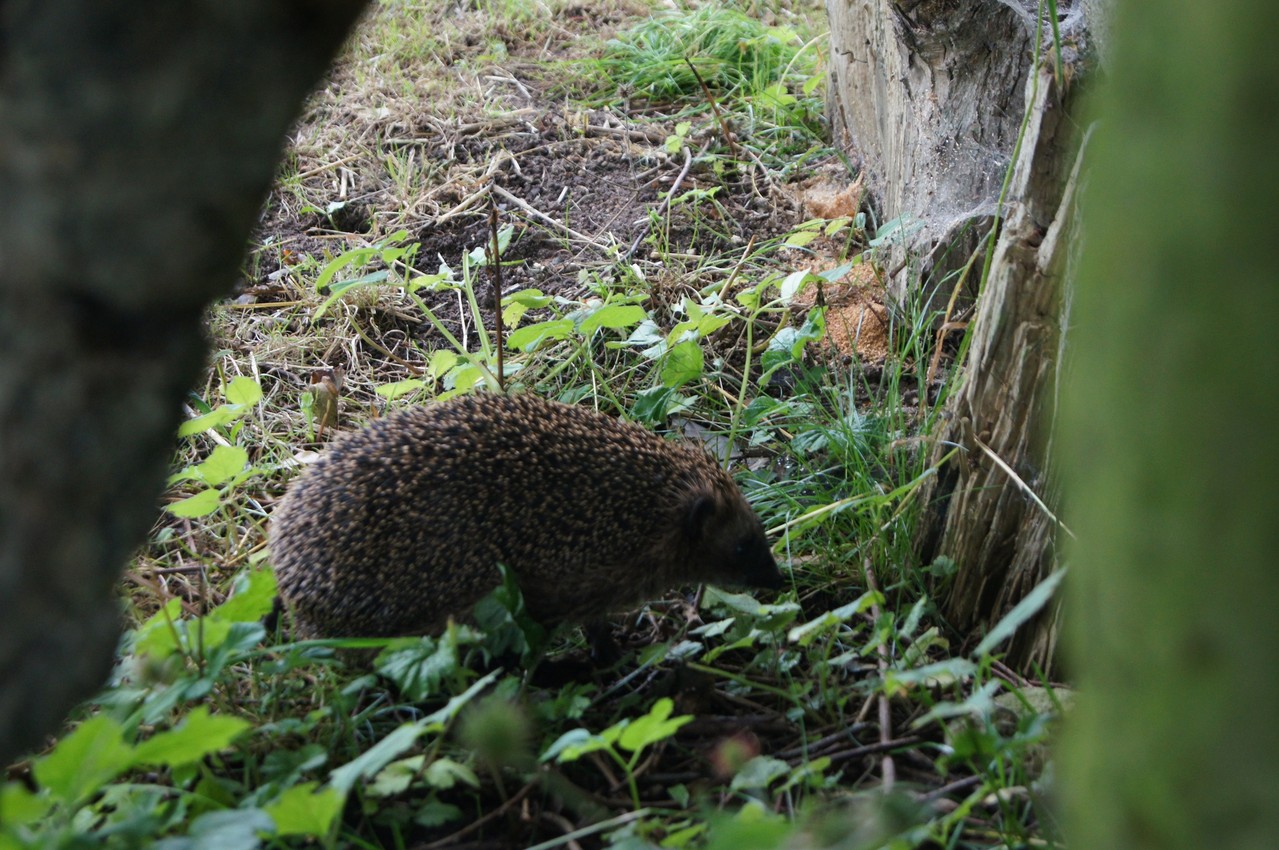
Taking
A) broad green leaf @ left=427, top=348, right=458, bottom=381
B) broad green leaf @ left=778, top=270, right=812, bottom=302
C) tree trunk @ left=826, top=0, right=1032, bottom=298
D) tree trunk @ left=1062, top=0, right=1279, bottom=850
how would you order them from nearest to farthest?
tree trunk @ left=1062, top=0, right=1279, bottom=850 < broad green leaf @ left=778, top=270, right=812, bottom=302 < broad green leaf @ left=427, top=348, right=458, bottom=381 < tree trunk @ left=826, top=0, right=1032, bottom=298

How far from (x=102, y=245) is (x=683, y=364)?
9.84 feet

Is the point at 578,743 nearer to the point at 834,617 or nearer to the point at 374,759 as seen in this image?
the point at 374,759

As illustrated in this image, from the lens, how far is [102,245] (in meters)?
2.00

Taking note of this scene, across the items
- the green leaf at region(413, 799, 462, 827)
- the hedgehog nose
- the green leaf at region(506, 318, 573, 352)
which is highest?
the green leaf at region(506, 318, 573, 352)

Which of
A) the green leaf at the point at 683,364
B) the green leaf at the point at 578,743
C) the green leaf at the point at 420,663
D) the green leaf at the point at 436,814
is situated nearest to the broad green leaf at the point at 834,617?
the green leaf at the point at 578,743

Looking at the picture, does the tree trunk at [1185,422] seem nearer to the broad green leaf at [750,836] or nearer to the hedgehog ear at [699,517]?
the broad green leaf at [750,836]

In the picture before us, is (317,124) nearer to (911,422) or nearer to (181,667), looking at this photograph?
(911,422)

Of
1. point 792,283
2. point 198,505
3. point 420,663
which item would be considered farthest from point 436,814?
point 792,283

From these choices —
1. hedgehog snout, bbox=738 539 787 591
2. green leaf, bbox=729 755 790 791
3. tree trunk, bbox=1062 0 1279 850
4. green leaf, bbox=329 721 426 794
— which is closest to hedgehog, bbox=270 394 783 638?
hedgehog snout, bbox=738 539 787 591

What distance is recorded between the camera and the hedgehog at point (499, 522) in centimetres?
376

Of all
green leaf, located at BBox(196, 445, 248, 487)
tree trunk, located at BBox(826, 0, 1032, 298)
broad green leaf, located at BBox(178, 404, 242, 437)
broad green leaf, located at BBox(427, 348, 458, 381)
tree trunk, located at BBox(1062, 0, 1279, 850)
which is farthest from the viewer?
tree trunk, located at BBox(826, 0, 1032, 298)

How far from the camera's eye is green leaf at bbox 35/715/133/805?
216 centimetres

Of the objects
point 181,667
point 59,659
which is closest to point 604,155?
point 181,667

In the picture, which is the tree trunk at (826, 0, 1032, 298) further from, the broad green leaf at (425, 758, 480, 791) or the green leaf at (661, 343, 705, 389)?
the broad green leaf at (425, 758, 480, 791)
